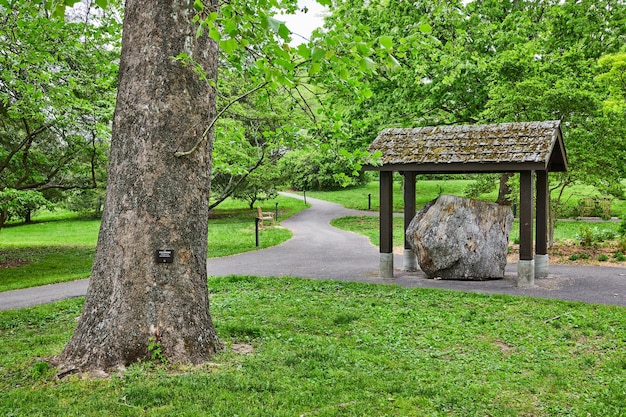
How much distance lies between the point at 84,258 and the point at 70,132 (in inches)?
179

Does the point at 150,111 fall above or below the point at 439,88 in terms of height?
below

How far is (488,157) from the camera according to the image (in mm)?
10820

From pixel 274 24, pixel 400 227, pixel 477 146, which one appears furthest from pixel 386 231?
pixel 400 227

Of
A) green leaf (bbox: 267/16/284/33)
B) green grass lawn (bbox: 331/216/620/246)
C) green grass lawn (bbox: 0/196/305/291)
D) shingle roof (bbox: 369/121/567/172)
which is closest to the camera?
green leaf (bbox: 267/16/284/33)

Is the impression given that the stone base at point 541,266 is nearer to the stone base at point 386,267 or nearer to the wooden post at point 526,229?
the wooden post at point 526,229

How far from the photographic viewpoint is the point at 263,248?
712 inches

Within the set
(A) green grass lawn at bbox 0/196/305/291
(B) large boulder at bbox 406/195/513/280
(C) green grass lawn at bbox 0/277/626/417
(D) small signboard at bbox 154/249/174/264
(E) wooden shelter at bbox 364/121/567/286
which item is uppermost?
(E) wooden shelter at bbox 364/121/567/286

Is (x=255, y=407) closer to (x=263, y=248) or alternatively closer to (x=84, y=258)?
(x=263, y=248)

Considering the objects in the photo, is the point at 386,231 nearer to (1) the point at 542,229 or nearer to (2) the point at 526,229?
(2) the point at 526,229

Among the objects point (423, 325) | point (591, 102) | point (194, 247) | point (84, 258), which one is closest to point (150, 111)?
point (194, 247)

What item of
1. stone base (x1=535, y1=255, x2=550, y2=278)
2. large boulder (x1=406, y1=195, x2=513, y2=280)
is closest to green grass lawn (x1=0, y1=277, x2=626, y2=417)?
large boulder (x1=406, y1=195, x2=513, y2=280)

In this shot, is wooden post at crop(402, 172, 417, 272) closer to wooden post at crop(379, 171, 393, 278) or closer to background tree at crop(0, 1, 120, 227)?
wooden post at crop(379, 171, 393, 278)

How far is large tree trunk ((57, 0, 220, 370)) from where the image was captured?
16.8 feet

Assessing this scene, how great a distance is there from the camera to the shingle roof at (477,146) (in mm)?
10578
